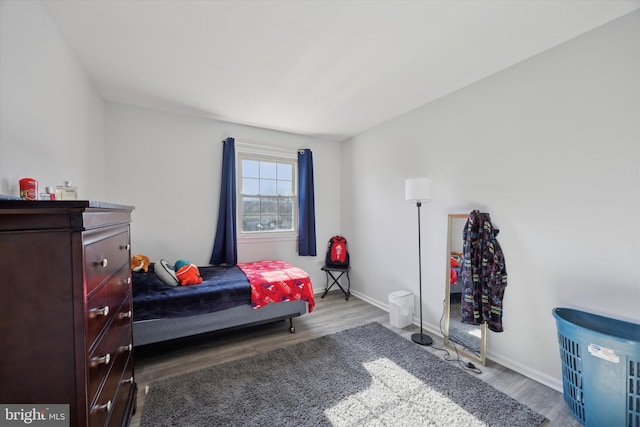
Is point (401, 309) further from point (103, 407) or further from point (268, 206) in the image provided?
point (103, 407)

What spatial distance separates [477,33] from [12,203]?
2646 mm

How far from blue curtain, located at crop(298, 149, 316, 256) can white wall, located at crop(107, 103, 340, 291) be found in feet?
1.75

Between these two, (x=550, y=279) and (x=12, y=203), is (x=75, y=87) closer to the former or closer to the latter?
(x=12, y=203)

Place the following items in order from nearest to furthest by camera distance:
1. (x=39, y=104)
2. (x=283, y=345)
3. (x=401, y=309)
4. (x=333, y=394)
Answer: (x=39, y=104) → (x=333, y=394) → (x=283, y=345) → (x=401, y=309)

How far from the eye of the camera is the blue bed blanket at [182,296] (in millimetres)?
2209

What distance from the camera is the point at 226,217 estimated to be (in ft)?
11.3

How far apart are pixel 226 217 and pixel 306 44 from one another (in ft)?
7.74

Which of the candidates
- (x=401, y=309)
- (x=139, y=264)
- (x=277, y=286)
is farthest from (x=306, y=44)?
(x=401, y=309)

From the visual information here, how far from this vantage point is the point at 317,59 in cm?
209

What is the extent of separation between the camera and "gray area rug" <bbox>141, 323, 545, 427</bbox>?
1.66 m

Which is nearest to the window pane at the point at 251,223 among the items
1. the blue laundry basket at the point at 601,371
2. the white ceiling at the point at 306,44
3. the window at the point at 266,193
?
the window at the point at 266,193

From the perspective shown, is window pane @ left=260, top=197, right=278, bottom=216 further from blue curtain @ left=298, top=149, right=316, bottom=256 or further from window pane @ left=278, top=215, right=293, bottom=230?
blue curtain @ left=298, top=149, right=316, bottom=256

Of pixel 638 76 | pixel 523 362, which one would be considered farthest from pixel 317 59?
pixel 523 362

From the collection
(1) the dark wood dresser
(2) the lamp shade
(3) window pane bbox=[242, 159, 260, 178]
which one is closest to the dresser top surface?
(1) the dark wood dresser
